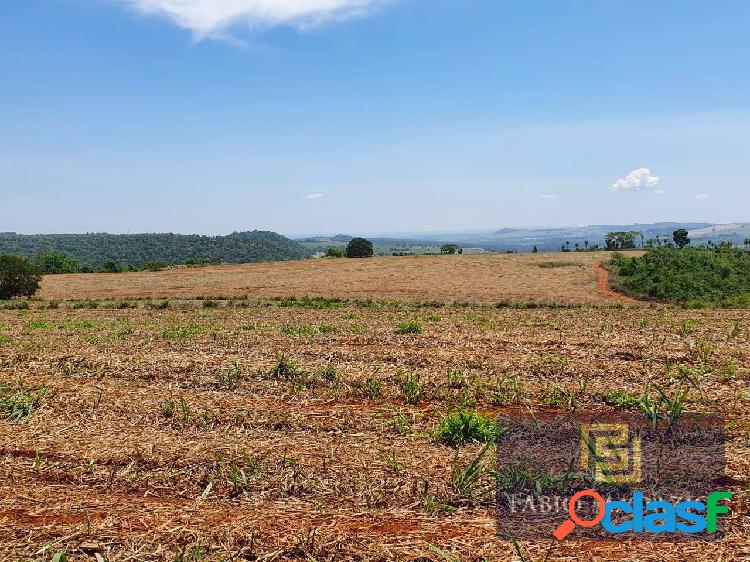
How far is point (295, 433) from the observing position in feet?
27.8

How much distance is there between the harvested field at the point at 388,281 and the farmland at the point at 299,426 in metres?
28.3

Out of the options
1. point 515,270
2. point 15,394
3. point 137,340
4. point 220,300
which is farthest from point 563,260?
point 15,394

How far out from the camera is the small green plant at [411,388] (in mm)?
10564

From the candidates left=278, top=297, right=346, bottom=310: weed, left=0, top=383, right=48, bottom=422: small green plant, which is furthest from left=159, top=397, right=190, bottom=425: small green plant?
left=278, top=297, right=346, bottom=310: weed

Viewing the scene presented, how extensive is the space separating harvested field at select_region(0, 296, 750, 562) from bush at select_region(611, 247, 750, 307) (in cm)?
2845

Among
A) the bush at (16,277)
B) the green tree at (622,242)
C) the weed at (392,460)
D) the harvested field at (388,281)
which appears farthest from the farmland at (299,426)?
the green tree at (622,242)

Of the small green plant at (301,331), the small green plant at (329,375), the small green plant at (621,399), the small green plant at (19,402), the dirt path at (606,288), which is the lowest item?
the dirt path at (606,288)

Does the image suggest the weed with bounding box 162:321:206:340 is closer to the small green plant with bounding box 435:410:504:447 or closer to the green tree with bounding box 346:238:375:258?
the small green plant with bounding box 435:410:504:447

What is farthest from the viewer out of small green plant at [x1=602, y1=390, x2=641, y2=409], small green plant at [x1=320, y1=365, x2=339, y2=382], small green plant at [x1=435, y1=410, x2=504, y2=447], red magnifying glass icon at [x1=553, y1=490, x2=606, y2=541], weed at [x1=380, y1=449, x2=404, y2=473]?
small green plant at [x1=320, y1=365, x2=339, y2=382]

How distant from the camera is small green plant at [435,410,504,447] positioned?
7953 mm

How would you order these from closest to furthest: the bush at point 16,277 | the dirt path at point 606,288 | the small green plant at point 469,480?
the small green plant at point 469,480, the dirt path at point 606,288, the bush at point 16,277

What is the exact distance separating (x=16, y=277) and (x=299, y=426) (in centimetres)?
5350

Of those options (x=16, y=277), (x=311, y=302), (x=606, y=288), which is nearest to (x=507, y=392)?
(x=311, y=302)

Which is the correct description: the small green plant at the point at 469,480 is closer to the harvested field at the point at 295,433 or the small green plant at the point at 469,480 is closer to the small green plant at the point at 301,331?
the harvested field at the point at 295,433
